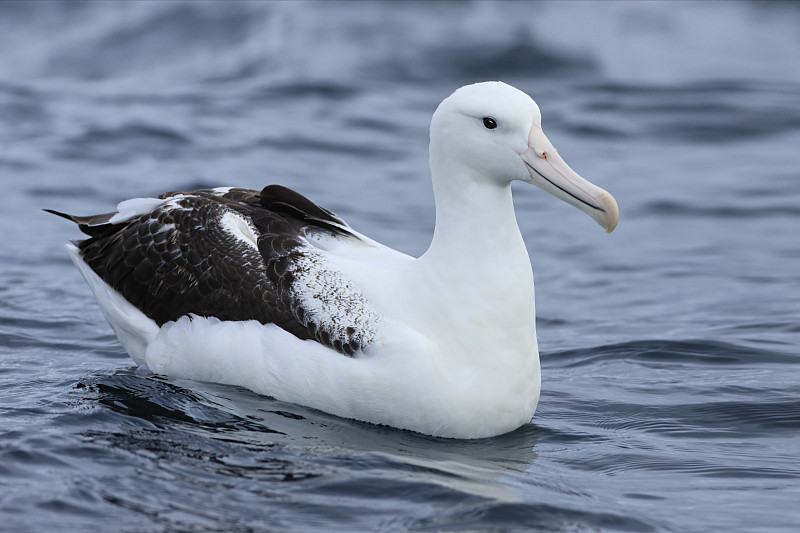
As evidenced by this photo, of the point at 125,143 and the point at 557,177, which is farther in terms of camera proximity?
the point at 125,143

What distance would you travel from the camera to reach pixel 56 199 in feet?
41.7

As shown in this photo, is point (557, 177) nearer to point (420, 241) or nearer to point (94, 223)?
point (94, 223)

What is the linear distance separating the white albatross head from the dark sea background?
1.47 metres

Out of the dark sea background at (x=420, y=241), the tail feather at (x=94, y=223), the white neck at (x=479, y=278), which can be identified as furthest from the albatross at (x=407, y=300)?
the tail feather at (x=94, y=223)

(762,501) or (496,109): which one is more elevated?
(496,109)

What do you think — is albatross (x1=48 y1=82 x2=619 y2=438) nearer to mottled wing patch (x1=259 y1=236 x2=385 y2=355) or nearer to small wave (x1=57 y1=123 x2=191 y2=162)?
mottled wing patch (x1=259 y1=236 x2=385 y2=355)

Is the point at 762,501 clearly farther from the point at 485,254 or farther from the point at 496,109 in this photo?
the point at 496,109

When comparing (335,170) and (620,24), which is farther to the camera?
(620,24)

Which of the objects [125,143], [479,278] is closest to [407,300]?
[479,278]

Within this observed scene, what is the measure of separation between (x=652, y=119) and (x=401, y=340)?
34.3 feet

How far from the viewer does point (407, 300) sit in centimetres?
680

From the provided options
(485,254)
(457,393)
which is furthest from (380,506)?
(485,254)

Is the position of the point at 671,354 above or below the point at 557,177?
below

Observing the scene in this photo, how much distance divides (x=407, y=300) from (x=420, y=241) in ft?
16.6
